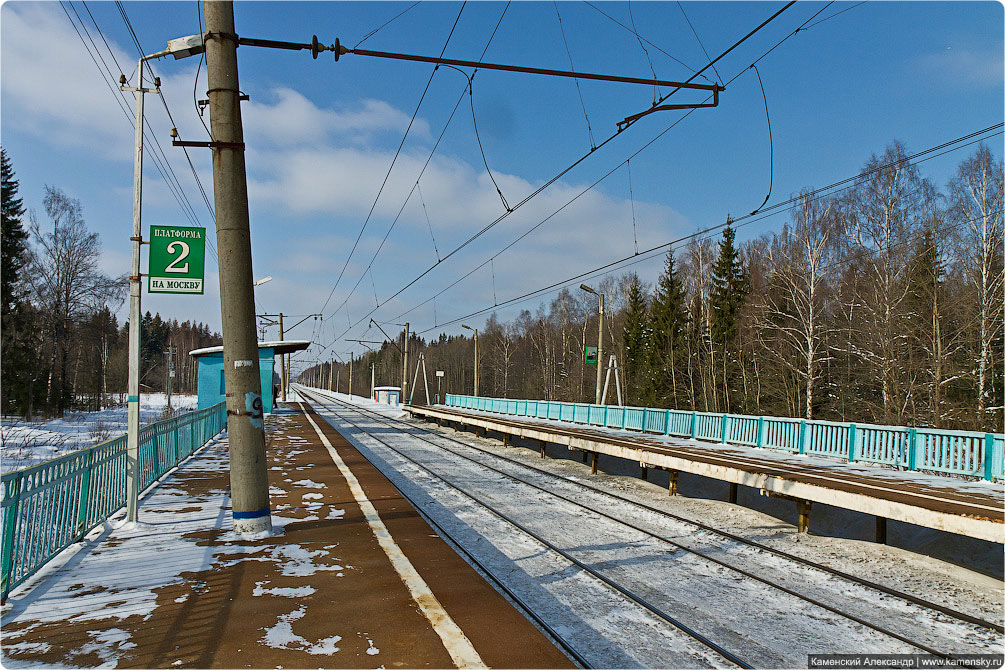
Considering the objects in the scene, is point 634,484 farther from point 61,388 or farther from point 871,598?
point 61,388

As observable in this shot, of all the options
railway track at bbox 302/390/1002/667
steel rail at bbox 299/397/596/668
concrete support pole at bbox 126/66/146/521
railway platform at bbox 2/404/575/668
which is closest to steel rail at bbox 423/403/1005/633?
railway track at bbox 302/390/1002/667

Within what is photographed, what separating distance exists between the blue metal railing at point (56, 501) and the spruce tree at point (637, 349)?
41.4 m

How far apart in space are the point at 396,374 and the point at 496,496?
123 metres

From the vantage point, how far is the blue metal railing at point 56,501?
5141mm

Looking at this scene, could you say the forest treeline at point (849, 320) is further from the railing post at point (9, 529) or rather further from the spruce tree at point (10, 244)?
the spruce tree at point (10, 244)

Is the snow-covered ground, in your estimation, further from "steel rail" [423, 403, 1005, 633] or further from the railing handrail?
"steel rail" [423, 403, 1005, 633]

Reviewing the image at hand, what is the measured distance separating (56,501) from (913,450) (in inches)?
528

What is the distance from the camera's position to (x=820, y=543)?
9.49m

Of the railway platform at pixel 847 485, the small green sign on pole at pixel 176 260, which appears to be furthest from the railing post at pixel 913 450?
the small green sign on pole at pixel 176 260

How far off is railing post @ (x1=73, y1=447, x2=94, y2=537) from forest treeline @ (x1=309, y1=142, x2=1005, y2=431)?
15.7 meters

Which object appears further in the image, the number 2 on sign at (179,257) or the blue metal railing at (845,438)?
the blue metal railing at (845,438)

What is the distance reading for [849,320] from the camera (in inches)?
1153

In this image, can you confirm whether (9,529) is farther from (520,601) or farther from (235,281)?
(520,601)

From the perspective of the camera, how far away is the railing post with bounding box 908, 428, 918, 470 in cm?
1185
